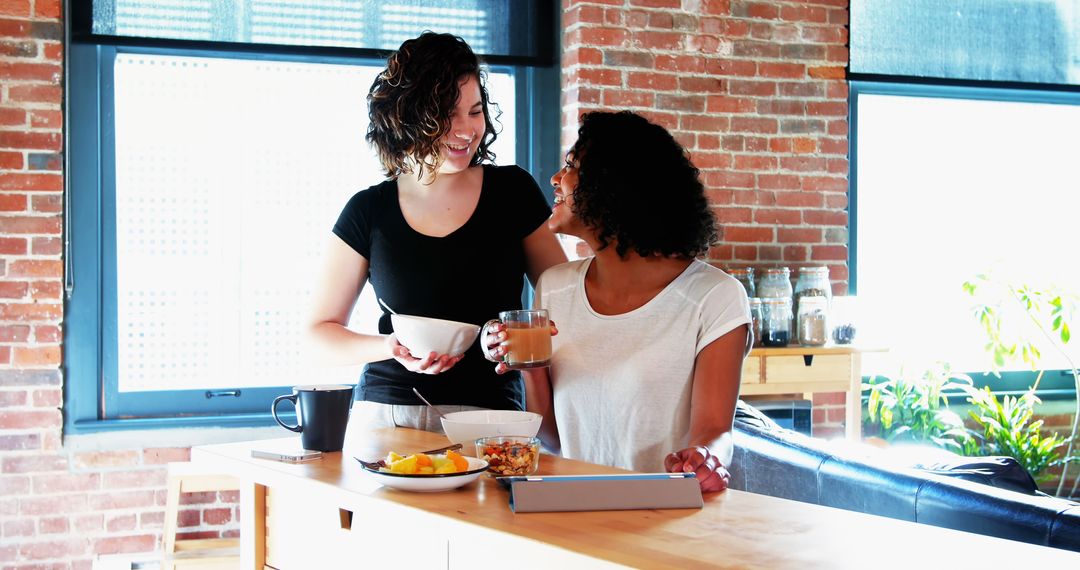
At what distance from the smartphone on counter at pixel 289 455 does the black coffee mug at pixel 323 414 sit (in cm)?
2

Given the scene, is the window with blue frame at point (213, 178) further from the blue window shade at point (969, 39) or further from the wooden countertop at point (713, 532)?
the wooden countertop at point (713, 532)

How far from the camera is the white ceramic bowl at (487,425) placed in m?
1.60

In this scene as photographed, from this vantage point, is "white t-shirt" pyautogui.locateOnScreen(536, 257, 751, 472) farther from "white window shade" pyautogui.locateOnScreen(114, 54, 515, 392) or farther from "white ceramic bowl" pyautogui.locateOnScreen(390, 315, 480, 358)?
"white window shade" pyautogui.locateOnScreen(114, 54, 515, 392)

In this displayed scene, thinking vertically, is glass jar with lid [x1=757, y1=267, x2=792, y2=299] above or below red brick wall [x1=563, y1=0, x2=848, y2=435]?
below

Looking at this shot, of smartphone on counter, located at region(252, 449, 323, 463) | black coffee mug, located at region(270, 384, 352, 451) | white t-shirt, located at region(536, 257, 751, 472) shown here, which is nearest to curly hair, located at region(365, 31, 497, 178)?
white t-shirt, located at region(536, 257, 751, 472)

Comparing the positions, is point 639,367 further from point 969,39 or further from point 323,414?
point 969,39

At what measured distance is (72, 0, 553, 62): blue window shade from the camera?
3.52 metres

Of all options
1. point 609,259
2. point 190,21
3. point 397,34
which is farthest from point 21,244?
point 609,259

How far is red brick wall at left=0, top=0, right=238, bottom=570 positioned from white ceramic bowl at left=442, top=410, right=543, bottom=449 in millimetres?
2236

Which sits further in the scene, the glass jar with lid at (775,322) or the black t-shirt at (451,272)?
the glass jar with lid at (775,322)

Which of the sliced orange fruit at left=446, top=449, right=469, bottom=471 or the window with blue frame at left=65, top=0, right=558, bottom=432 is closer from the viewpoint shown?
the sliced orange fruit at left=446, top=449, right=469, bottom=471

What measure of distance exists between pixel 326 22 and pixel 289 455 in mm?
2396

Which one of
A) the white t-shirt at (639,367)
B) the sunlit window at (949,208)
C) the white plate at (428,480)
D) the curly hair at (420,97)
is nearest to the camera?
the white plate at (428,480)

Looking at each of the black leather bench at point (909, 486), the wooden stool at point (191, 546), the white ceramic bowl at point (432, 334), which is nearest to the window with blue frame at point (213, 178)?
the wooden stool at point (191, 546)
